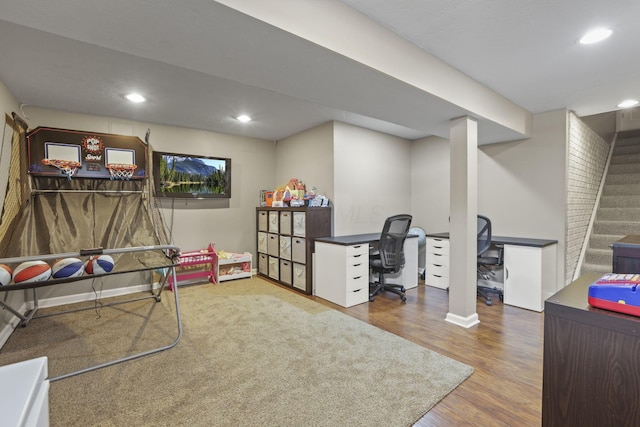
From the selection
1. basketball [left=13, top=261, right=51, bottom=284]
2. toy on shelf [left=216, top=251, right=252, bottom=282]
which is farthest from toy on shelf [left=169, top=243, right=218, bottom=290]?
basketball [left=13, top=261, right=51, bottom=284]

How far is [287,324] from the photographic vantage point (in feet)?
9.77

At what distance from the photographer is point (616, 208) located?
177 inches

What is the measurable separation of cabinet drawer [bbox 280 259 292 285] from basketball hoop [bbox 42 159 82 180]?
9.61ft

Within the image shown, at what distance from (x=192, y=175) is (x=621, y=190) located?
6870 mm

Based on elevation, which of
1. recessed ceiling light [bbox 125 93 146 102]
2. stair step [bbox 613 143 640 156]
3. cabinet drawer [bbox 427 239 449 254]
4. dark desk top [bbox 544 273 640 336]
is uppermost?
recessed ceiling light [bbox 125 93 146 102]

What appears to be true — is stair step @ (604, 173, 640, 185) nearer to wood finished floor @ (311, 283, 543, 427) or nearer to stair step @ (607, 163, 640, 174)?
stair step @ (607, 163, 640, 174)

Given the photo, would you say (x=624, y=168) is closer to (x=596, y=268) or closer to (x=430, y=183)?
(x=596, y=268)

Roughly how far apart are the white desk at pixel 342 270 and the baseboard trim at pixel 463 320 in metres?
1.02

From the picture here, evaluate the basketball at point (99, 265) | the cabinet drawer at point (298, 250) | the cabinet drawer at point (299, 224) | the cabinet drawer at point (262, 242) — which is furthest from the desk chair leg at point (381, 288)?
the basketball at point (99, 265)

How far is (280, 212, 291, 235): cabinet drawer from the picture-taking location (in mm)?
4367

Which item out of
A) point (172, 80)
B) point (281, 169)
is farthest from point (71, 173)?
point (281, 169)

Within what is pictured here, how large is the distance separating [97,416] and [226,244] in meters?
3.41

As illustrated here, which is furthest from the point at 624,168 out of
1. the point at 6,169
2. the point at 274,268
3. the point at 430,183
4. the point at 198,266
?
the point at 6,169

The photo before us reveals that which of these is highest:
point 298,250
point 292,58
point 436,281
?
point 292,58
